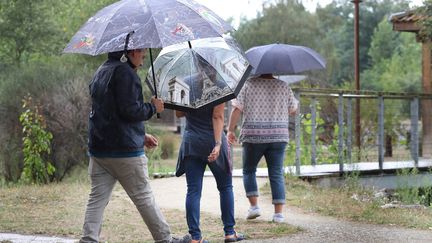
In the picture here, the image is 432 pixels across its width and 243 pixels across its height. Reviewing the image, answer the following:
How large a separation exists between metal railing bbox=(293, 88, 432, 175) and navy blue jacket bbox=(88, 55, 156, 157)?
6.18 m

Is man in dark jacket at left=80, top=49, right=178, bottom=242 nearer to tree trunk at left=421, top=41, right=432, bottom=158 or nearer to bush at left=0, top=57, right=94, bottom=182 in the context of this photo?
bush at left=0, top=57, right=94, bottom=182

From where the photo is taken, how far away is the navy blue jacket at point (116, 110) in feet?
19.2

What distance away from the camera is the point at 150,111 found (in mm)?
5965

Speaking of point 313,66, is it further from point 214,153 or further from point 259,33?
point 259,33

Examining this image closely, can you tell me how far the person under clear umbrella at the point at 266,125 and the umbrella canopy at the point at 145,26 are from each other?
6.73 feet

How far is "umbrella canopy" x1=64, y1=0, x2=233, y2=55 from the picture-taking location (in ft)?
18.9

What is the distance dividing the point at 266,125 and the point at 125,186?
2425mm

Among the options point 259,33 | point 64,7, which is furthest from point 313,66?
point 259,33

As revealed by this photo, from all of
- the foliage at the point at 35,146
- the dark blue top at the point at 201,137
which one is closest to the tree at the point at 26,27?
the foliage at the point at 35,146

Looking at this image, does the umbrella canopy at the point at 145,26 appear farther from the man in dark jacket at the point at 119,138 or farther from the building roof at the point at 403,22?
the building roof at the point at 403,22

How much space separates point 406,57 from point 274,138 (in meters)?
53.4

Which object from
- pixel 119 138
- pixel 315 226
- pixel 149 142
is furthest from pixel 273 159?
pixel 119 138

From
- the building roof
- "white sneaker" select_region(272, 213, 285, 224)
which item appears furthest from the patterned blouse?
the building roof

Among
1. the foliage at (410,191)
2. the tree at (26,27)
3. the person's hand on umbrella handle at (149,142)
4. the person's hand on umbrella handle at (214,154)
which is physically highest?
the tree at (26,27)
